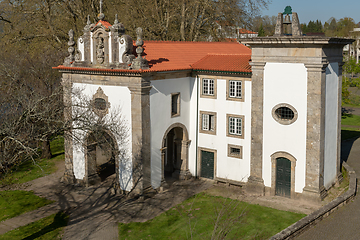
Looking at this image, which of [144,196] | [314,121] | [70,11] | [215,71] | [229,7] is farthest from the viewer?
[229,7]

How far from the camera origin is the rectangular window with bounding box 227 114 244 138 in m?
24.4

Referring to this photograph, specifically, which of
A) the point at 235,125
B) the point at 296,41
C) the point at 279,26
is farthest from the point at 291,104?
the point at 279,26

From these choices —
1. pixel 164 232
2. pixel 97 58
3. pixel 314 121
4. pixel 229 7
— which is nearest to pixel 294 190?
pixel 314 121

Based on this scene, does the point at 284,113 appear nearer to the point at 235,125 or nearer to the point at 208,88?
the point at 235,125

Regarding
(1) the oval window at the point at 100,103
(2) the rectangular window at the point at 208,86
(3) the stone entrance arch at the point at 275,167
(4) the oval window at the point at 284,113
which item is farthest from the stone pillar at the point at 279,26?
(1) the oval window at the point at 100,103

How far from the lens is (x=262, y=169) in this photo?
912 inches

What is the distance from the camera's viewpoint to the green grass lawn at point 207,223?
18516 mm

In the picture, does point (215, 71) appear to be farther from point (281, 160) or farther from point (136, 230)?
point (136, 230)

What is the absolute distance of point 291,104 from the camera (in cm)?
2180

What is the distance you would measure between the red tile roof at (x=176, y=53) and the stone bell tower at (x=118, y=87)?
4.75ft

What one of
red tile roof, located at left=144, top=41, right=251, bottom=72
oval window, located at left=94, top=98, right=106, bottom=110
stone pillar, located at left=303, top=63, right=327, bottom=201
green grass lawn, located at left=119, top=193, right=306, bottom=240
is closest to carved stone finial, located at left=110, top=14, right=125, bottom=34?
red tile roof, located at left=144, top=41, right=251, bottom=72

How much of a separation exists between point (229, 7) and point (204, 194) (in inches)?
891

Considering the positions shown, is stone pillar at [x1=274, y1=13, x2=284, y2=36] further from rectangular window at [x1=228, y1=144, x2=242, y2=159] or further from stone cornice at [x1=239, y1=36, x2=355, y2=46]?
rectangular window at [x1=228, y1=144, x2=242, y2=159]

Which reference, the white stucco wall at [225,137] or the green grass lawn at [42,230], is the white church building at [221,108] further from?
the green grass lawn at [42,230]
